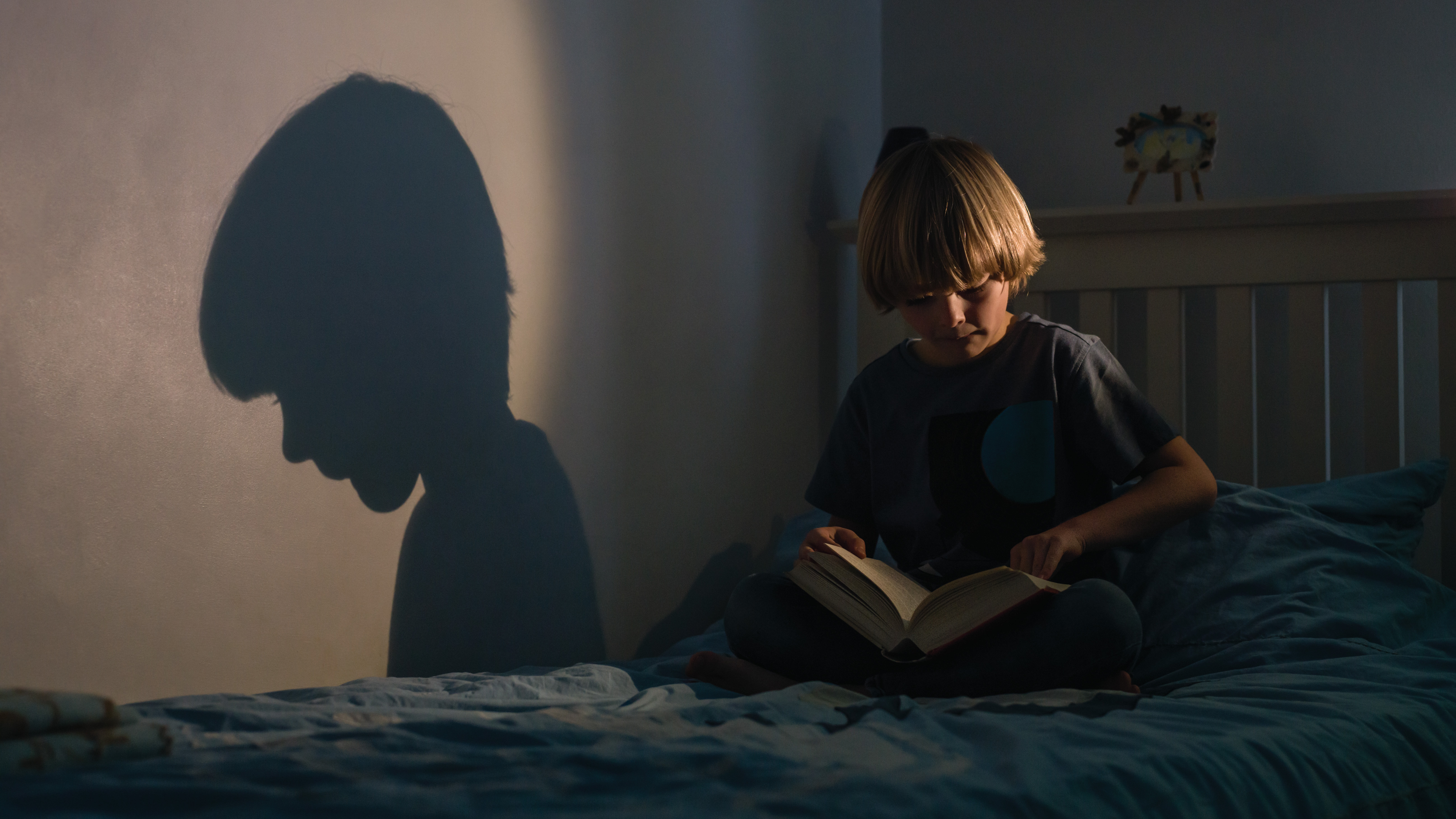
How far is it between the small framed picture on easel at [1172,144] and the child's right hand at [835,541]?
3.33 ft

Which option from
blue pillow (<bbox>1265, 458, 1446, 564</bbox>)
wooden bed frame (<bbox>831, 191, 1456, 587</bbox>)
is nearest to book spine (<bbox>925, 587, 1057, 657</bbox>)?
blue pillow (<bbox>1265, 458, 1446, 564</bbox>)

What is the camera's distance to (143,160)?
69 cm

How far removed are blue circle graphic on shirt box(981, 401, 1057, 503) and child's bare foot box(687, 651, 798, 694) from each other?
1.04ft

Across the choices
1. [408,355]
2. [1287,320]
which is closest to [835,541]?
[408,355]

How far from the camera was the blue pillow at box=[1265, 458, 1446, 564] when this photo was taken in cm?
113

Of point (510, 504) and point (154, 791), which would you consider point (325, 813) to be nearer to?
point (154, 791)

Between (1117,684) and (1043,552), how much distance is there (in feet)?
0.38

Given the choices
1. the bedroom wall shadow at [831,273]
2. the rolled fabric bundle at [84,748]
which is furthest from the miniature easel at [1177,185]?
the rolled fabric bundle at [84,748]

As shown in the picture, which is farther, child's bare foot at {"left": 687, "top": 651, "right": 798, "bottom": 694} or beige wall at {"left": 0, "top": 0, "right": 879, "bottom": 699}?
child's bare foot at {"left": 687, "top": 651, "right": 798, "bottom": 694}

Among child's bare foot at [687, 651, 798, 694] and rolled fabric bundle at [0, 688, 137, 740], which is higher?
rolled fabric bundle at [0, 688, 137, 740]

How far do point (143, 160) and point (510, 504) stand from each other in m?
0.50

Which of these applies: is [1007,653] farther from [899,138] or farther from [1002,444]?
[899,138]

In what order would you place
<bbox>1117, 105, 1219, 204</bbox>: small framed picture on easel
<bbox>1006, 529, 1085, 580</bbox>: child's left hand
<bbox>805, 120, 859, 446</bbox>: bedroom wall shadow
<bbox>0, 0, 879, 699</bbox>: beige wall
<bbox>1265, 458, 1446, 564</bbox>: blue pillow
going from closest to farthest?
<bbox>0, 0, 879, 699</bbox>: beige wall
<bbox>1006, 529, 1085, 580</bbox>: child's left hand
<bbox>1265, 458, 1446, 564</bbox>: blue pillow
<bbox>1117, 105, 1219, 204</bbox>: small framed picture on easel
<bbox>805, 120, 859, 446</bbox>: bedroom wall shadow

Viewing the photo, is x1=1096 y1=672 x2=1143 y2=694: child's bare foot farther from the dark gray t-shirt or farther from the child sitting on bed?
the dark gray t-shirt
